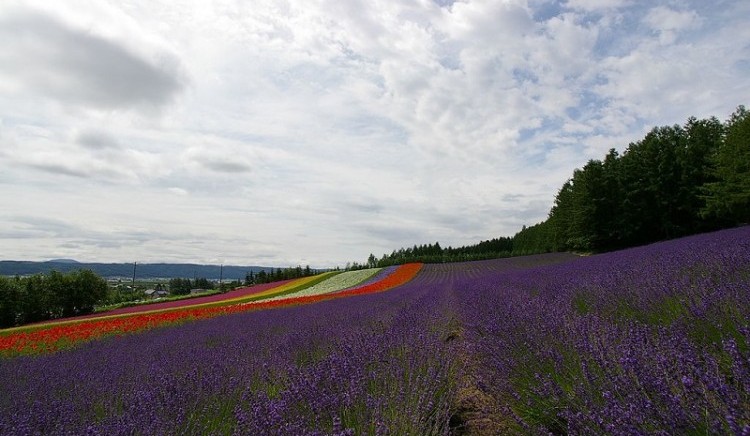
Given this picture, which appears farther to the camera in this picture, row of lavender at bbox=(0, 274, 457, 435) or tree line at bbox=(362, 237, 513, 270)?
tree line at bbox=(362, 237, 513, 270)

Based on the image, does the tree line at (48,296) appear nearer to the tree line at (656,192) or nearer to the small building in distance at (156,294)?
the small building in distance at (156,294)

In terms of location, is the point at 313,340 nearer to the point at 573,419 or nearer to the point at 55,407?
the point at 55,407

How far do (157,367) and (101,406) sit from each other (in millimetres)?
944

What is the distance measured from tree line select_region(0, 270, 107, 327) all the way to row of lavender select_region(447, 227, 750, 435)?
29.6 meters

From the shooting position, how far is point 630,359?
1.87 m

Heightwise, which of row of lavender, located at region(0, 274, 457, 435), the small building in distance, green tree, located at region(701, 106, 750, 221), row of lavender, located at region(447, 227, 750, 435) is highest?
green tree, located at region(701, 106, 750, 221)

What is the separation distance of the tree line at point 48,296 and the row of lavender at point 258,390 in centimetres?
2555

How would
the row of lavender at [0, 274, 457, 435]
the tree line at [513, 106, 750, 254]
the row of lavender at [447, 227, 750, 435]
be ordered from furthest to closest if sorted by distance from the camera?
the tree line at [513, 106, 750, 254] → the row of lavender at [0, 274, 457, 435] → the row of lavender at [447, 227, 750, 435]

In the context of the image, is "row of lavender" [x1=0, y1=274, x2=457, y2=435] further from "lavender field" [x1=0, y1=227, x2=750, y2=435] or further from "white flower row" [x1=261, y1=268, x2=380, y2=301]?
"white flower row" [x1=261, y1=268, x2=380, y2=301]

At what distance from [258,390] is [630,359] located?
2424 millimetres

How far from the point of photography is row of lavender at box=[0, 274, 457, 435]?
2.24 meters

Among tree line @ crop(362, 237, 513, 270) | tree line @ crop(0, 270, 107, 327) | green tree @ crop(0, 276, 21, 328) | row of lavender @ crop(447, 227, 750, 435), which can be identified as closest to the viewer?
row of lavender @ crop(447, 227, 750, 435)

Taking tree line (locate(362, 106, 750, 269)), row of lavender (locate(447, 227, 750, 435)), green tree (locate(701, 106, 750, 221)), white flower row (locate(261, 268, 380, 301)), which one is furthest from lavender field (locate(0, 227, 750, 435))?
tree line (locate(362, 106, 750, 269))

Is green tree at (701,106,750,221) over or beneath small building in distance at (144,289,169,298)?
over
